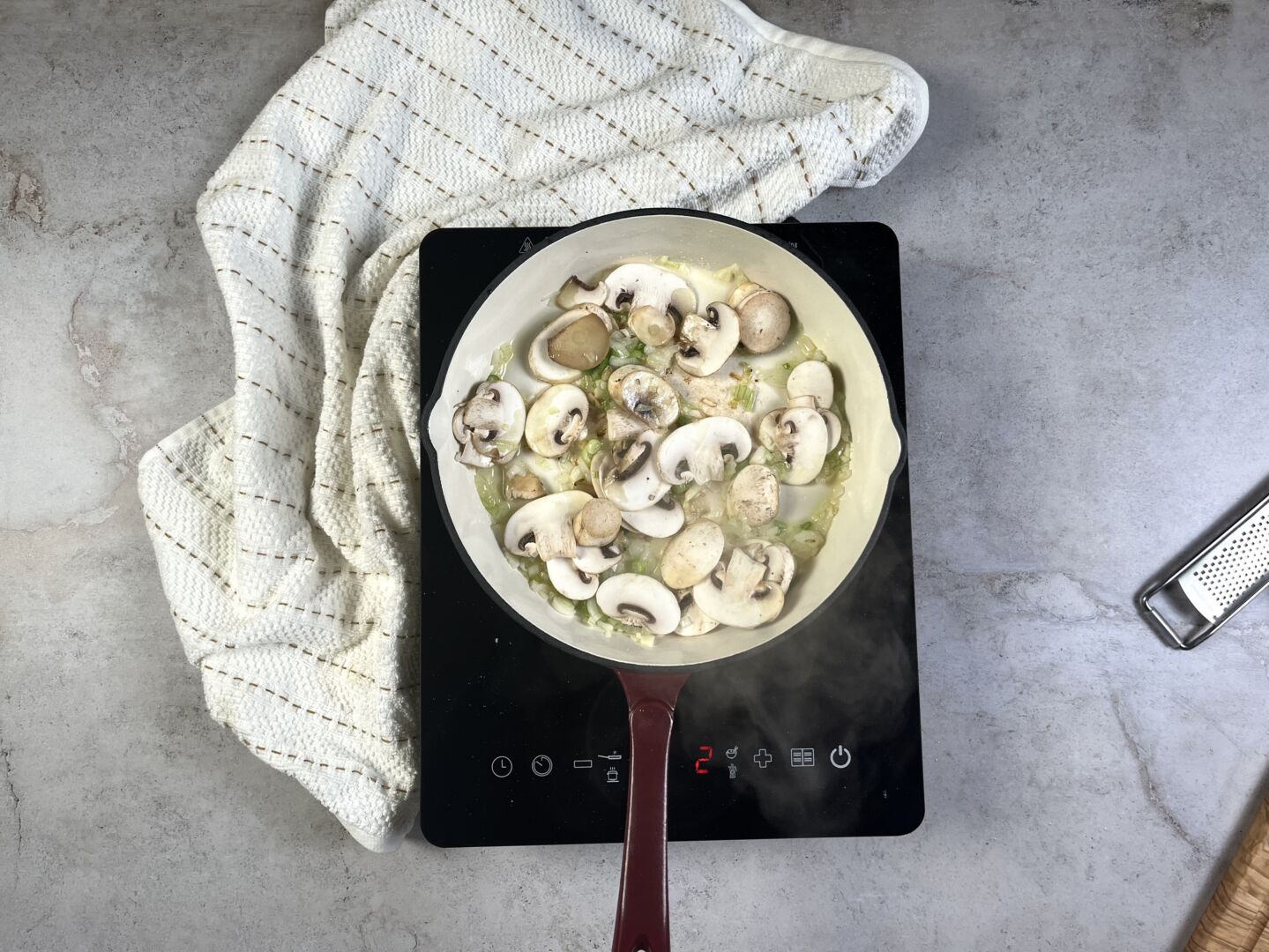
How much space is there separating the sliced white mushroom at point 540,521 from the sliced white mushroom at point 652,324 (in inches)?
6.1

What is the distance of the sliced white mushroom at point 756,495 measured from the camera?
882 millimetres

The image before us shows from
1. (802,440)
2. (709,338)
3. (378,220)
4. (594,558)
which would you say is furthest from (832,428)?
Answer: (378,220)

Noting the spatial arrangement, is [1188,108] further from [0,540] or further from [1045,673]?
[0,540]

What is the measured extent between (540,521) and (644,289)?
23 centimetres

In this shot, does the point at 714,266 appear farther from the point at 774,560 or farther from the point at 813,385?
the point at 774,560

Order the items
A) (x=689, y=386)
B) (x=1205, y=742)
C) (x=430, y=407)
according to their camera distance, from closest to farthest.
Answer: (x=430, y=407)
(x=689, y=386)
(x=1205, y=742)

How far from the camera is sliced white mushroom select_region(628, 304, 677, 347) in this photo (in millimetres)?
931

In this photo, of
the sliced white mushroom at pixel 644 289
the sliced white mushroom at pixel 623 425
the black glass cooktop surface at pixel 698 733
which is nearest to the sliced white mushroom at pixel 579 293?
the sliced white mushroom at pixel 644 289

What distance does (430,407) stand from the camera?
2.75 feet

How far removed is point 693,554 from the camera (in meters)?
0.87

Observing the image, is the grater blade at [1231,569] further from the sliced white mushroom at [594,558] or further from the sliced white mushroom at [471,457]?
the sliced white mushroom at [471,457]

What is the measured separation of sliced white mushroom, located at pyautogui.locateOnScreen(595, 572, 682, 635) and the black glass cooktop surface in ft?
0.29

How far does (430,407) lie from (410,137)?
36 centimetres

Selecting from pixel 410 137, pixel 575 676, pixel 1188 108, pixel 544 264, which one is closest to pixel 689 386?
pixel 544 264
